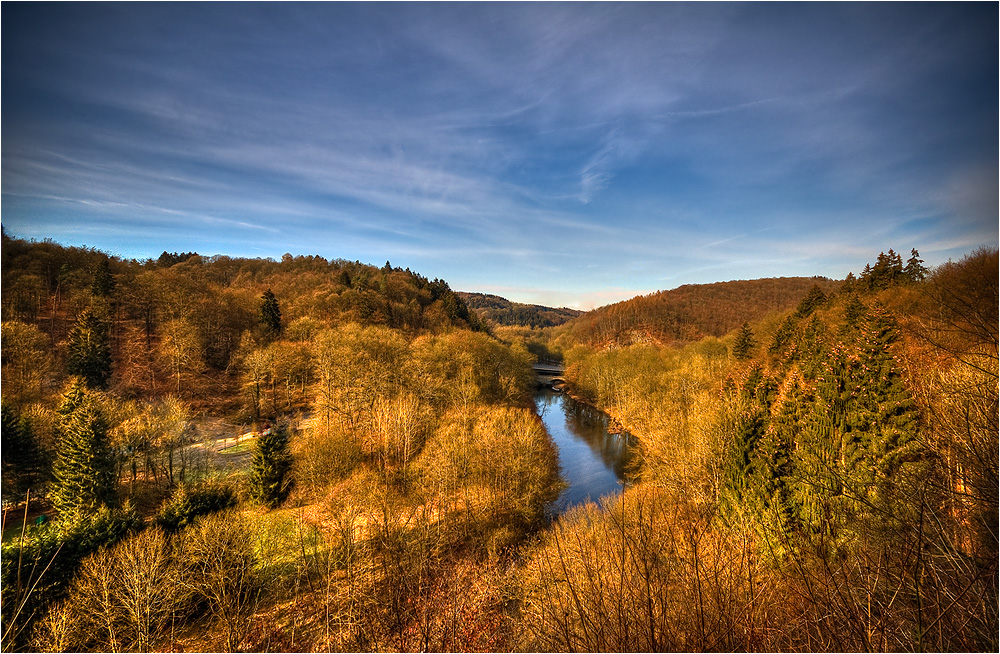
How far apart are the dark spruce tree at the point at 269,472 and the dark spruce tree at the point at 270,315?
27.0 meters

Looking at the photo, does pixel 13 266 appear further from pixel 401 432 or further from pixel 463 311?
pixel 463 311

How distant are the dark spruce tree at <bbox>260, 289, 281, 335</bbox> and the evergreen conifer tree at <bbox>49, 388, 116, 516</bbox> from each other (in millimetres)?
27219

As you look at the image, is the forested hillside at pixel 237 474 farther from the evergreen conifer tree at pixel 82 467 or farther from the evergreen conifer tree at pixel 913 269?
the evergreen conifer tree at pixel 913 269

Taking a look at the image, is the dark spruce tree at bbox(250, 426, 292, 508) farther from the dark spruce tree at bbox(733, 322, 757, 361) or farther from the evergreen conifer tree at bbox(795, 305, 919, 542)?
the dark spruce tree at bbox(733, 322, 757, 361)

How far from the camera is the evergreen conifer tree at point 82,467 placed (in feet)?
50.2

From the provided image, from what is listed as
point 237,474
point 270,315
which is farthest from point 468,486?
point 270,315

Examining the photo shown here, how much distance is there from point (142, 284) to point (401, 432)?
120ft

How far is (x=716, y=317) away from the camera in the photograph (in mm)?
77188

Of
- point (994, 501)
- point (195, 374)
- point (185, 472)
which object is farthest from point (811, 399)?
point (195, 374)

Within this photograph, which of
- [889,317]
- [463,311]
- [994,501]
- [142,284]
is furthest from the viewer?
[463,311]

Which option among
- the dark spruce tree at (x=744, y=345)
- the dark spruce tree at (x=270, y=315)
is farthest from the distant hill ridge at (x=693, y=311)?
the dark spruce tree at (x=270, y=315)

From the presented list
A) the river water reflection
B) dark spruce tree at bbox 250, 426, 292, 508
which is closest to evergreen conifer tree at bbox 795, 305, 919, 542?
the river water reflection

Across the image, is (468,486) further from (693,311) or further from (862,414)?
(693,311)

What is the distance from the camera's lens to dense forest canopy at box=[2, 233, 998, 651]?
397cm
